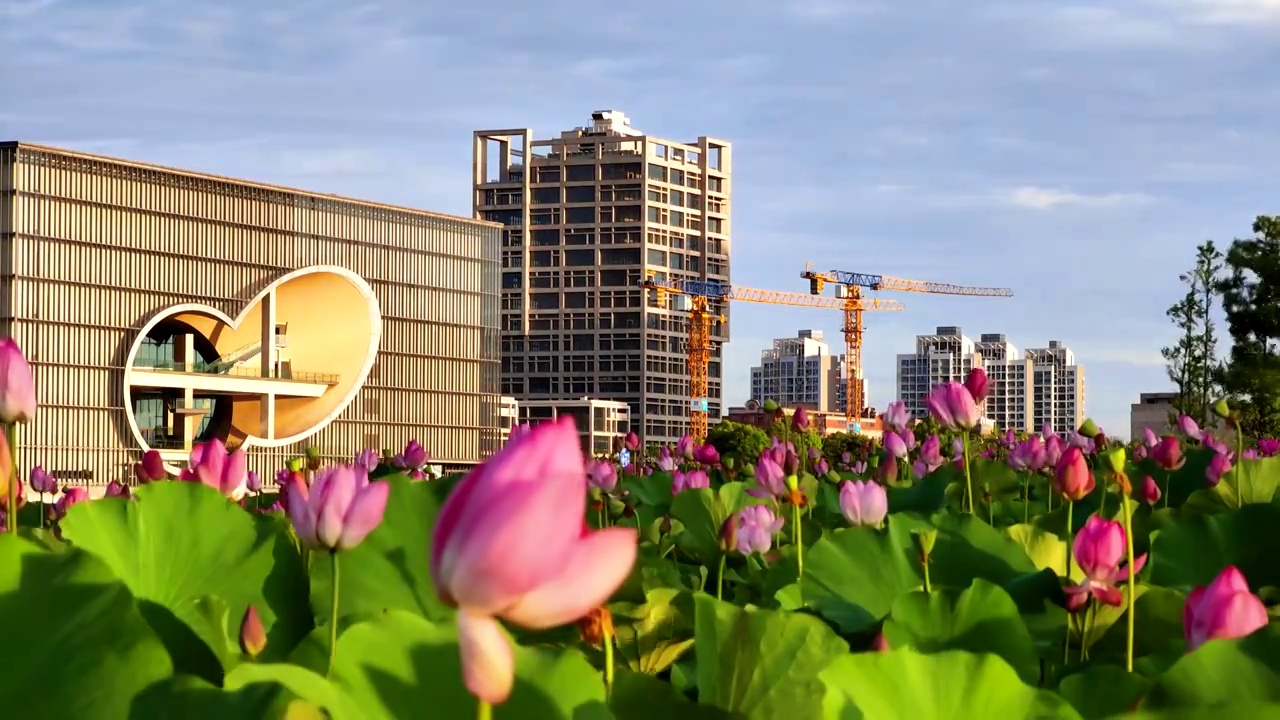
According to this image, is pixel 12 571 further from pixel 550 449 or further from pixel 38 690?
pixel 550 449

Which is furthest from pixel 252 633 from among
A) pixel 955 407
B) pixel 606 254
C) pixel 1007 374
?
pixel 1007 374

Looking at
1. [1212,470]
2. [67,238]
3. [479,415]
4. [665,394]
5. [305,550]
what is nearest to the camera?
[305,550]

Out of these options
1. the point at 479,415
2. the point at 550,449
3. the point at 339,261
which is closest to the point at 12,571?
the point at 550,449

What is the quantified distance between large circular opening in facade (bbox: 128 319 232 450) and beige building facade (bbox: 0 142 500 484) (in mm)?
67

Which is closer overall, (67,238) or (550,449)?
(550,449)

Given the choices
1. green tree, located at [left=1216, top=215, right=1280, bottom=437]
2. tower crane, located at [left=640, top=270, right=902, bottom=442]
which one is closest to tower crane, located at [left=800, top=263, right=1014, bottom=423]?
tower crane, located at [left=640, top=270, right=902, bottom=442]

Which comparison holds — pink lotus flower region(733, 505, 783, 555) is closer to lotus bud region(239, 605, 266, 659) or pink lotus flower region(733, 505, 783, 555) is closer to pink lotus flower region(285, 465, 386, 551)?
pink lotus flower region(285, 465, 386, 551)

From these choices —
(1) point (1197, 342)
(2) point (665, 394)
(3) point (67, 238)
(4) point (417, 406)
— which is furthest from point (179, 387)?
(2) point (665, 394)

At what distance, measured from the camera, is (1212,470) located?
2.89m

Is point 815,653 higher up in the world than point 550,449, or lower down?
lower down

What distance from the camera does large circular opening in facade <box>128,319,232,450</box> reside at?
46.8 metres

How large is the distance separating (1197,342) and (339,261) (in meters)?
31.3

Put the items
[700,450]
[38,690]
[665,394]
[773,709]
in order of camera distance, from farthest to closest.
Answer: [665,394], [700,450], [773,709], [38,690]

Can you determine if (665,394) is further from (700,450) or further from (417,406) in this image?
(700,450)
